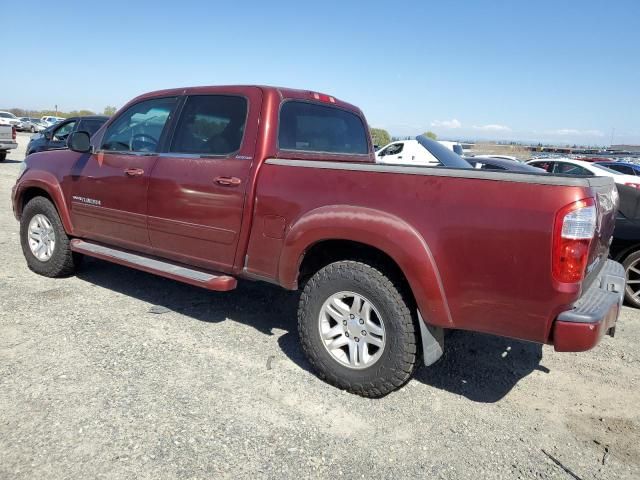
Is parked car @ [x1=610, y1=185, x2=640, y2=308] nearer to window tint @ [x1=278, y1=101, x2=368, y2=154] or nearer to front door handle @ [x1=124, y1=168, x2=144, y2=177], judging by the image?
window tint @ [x1=278, y1=101, x2=368, y2=154]

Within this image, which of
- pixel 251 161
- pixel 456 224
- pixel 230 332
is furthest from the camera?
pixel 230 332

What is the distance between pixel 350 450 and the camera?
8.70 feet

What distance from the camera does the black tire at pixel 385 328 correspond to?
2.97 meters

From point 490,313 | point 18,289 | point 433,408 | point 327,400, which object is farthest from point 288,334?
point 18,289

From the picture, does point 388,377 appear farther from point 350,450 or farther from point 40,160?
point 40,160

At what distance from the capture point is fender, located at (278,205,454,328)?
280 cm

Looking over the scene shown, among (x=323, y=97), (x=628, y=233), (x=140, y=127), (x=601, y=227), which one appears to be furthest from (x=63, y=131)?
(x=601, y=227)

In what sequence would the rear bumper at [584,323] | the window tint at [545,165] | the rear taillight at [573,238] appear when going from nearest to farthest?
1. the rear taillight at [573,238]
2. the rear bumper at [584,323]
3. the window tint at [545,165]

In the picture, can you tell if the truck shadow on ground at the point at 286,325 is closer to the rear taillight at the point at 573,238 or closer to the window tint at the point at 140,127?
the rear taillight at the point at 573,238

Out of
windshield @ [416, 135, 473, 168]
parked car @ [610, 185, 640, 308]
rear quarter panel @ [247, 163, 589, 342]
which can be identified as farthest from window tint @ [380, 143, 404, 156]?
rear quarter panel @ [247, 163, 589, 342]

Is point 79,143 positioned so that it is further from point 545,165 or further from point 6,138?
point 6,138

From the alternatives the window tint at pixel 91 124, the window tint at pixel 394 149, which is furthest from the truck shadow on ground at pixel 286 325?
the window tint at pixel 394 149

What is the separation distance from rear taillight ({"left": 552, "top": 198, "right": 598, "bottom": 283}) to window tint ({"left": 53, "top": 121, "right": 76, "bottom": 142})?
1233 cm

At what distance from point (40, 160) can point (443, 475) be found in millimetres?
4793
